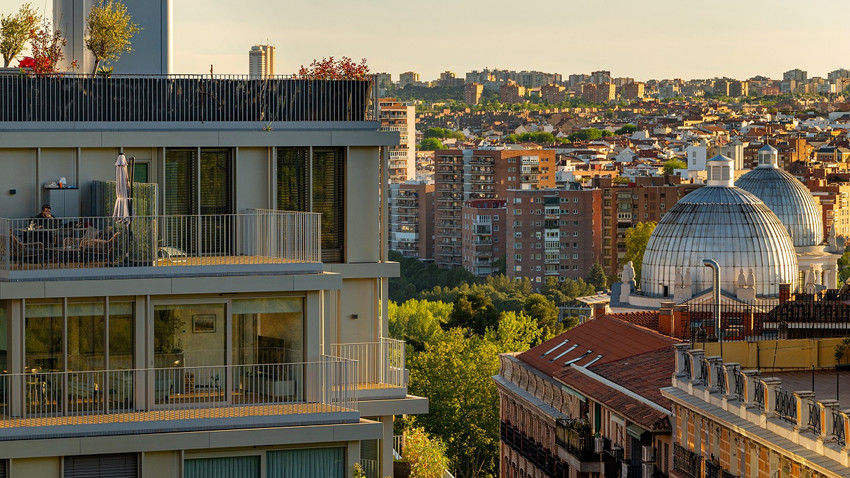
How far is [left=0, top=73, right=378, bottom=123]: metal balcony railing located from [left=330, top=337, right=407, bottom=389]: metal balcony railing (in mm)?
3738

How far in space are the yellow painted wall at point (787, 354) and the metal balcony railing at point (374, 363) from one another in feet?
56.4

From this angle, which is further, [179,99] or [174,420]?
[179,99]

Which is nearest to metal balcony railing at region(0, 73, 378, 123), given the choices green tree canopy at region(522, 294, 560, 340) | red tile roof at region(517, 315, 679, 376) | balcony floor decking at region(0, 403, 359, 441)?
balcony floor decking at region(0, 403, 359, 441)

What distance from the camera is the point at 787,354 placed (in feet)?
156

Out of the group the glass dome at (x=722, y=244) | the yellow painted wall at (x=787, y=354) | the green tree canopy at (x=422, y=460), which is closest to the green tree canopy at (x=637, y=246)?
the glass dome at (x=722, y=244)

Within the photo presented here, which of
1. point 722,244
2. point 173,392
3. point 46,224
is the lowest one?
point 722,244

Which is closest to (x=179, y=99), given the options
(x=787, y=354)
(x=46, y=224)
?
(x=46, y=224)

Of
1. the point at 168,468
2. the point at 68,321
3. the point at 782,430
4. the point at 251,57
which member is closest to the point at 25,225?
the point at 68,321

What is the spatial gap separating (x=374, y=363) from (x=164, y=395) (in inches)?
200

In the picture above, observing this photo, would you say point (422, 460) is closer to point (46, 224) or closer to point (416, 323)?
point (46, 224)

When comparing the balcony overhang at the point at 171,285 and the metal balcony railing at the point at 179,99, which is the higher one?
the metal balcony railing at the point at 179,99

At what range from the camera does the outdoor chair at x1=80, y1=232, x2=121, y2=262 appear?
2825cm

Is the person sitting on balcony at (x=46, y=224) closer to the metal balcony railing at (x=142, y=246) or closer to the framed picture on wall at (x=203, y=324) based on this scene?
the metal balcony railing at (x=142, y=246)

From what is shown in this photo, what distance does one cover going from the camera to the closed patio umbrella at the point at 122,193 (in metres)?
28.7
